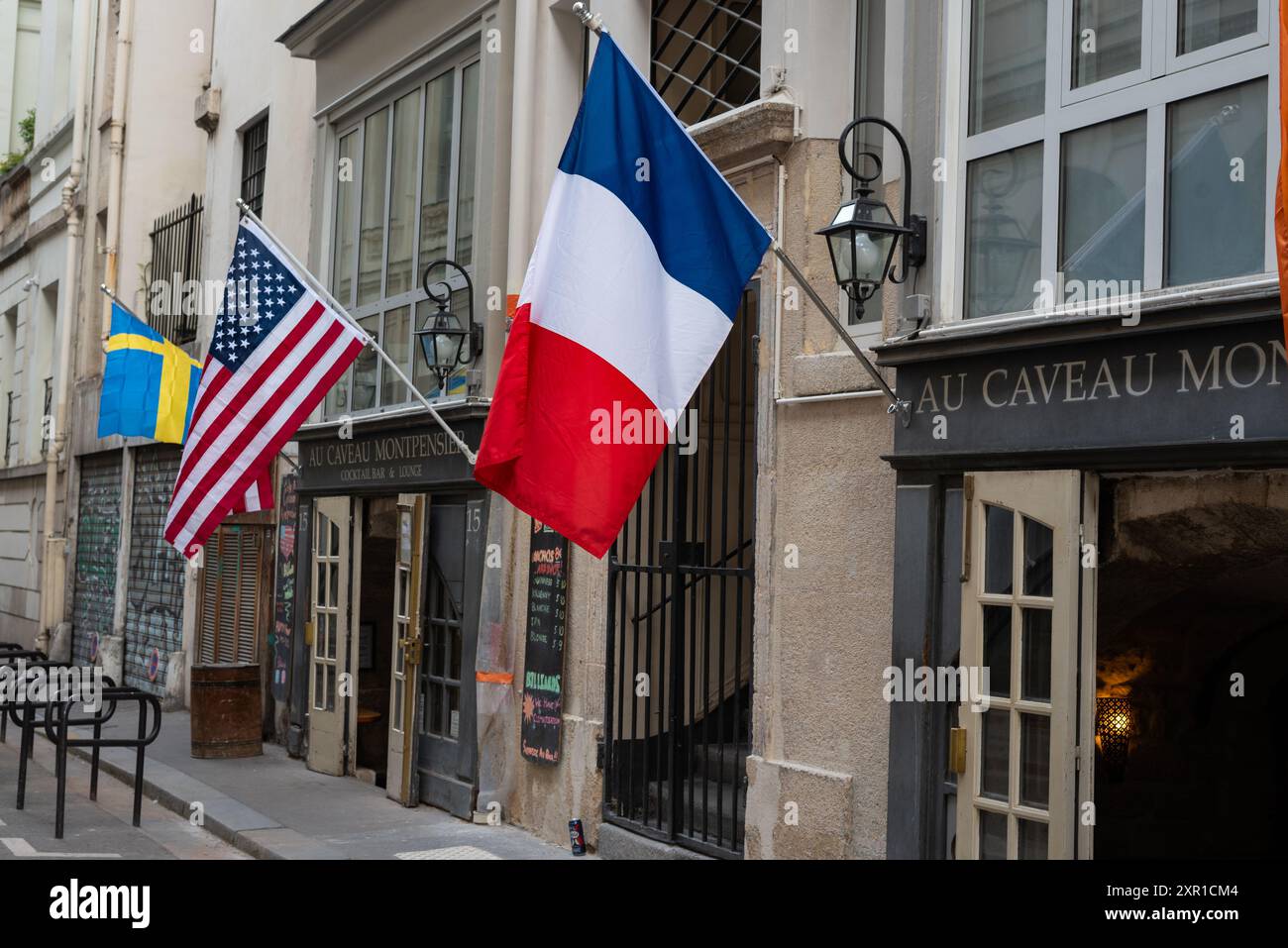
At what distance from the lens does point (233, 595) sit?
55.3ft

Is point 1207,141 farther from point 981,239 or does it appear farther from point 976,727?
point 976,727

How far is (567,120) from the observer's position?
1112 centimetres

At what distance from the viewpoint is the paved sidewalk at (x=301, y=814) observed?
9992 mm

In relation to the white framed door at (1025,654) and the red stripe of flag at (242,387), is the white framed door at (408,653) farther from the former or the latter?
the white framed door at (1025,654)

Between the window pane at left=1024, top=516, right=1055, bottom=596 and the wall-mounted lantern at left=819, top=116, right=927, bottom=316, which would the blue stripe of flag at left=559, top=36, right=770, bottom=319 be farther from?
the window pane at left=1024, top=516, right=1055, bottom=596

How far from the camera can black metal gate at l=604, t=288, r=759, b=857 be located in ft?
30.6

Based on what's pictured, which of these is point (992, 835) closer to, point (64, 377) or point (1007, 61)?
point (1007, 61)

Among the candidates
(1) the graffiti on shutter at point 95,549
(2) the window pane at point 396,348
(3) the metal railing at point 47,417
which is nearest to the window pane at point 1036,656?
(2) the window pane at point 396,348

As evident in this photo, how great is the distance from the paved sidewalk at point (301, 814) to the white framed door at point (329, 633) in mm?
298

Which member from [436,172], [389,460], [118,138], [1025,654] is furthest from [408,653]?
[118,138]

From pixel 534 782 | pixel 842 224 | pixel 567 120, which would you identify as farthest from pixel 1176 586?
pixel 567 120

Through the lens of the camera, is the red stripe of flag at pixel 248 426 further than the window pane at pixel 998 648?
Yes

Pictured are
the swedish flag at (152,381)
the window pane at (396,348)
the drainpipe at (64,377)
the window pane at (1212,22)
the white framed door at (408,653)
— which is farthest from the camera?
the drainpipe at (64,377)

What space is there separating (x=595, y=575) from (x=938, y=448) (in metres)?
3.62
